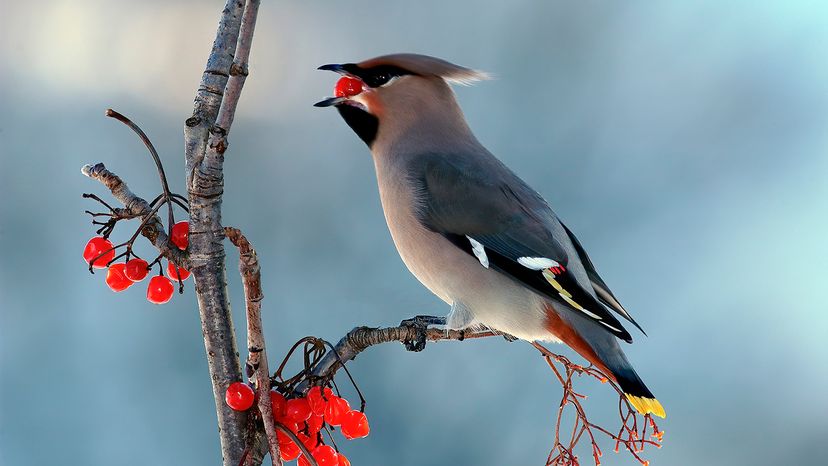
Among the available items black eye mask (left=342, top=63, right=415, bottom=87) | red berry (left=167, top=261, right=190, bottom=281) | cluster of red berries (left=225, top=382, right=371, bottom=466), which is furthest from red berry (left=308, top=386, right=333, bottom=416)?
black eye mask (left=342, top=63, right=415, bottom=87)

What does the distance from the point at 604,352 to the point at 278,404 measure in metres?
0.67

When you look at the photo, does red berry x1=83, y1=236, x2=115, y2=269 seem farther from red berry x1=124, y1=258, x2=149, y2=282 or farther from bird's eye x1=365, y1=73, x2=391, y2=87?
bird's eye x1=365, y1=73, x2=391, y2=87

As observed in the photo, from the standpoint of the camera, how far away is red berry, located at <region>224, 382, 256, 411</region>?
44.7 inches

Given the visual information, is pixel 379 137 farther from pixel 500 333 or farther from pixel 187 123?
pixel 187 123

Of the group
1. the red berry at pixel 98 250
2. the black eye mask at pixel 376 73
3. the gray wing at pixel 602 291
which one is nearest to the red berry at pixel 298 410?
the red berry at pixel 98 250

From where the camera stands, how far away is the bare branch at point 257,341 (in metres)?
1.06

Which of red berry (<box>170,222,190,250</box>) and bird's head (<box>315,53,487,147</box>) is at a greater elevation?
bird's head (<box>315,53,487,147</box>)

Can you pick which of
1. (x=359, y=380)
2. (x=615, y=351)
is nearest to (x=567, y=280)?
(x=615, y=351)

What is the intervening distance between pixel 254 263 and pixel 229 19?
312 millimetres

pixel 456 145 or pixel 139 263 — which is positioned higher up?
pixel 456 145

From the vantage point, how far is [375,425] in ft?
7.82

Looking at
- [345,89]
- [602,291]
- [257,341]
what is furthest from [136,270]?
[602,291]

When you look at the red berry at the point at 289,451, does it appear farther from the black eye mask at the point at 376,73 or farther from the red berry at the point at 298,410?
the black eye mask at the point at 376,73

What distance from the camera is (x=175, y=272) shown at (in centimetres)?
125
